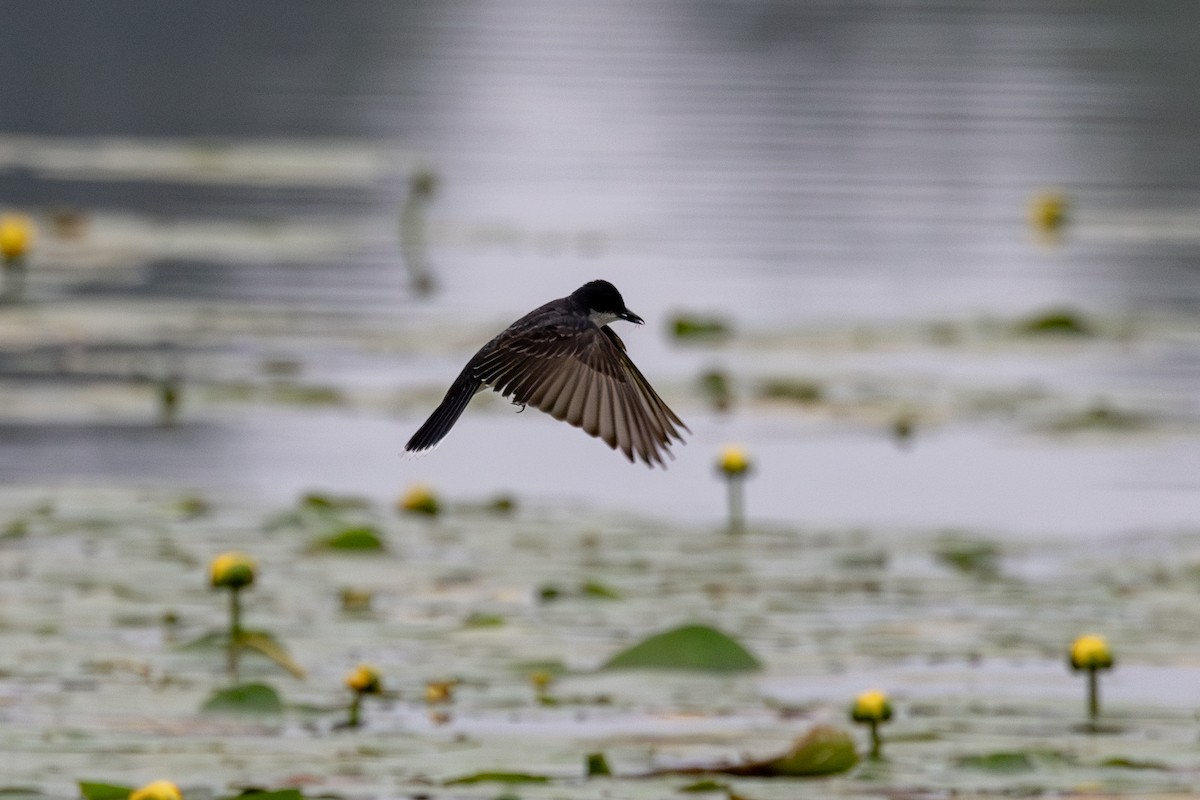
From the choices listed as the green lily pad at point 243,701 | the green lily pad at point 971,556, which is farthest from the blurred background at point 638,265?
the green lily pad at point 243,701

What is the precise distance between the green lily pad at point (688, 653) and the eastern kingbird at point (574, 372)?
1248 millimetres

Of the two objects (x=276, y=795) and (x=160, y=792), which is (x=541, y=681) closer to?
(x=276, y=795)

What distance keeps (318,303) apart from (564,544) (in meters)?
5.36

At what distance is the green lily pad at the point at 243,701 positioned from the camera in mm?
5645

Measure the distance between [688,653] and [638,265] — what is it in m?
8.68

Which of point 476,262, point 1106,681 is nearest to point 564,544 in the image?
point 1106,681

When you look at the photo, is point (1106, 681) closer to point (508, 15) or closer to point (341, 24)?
point (341, 24)

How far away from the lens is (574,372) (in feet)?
16.0

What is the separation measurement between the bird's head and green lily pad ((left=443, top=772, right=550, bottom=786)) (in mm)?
1027

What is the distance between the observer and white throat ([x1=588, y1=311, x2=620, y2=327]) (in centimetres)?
483

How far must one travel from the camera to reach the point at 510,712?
19.0ft

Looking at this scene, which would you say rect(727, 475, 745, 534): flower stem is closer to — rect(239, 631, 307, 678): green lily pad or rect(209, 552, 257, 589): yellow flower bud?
rect(239, 631, 307, 678): green lily pad

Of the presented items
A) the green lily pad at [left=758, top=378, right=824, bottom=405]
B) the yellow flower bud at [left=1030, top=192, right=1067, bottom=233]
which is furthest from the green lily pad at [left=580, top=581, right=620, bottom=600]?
the yellow flower bud at [left=1030, top=192, right=1067, bottom=233]

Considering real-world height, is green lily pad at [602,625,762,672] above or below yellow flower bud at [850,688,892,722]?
above
